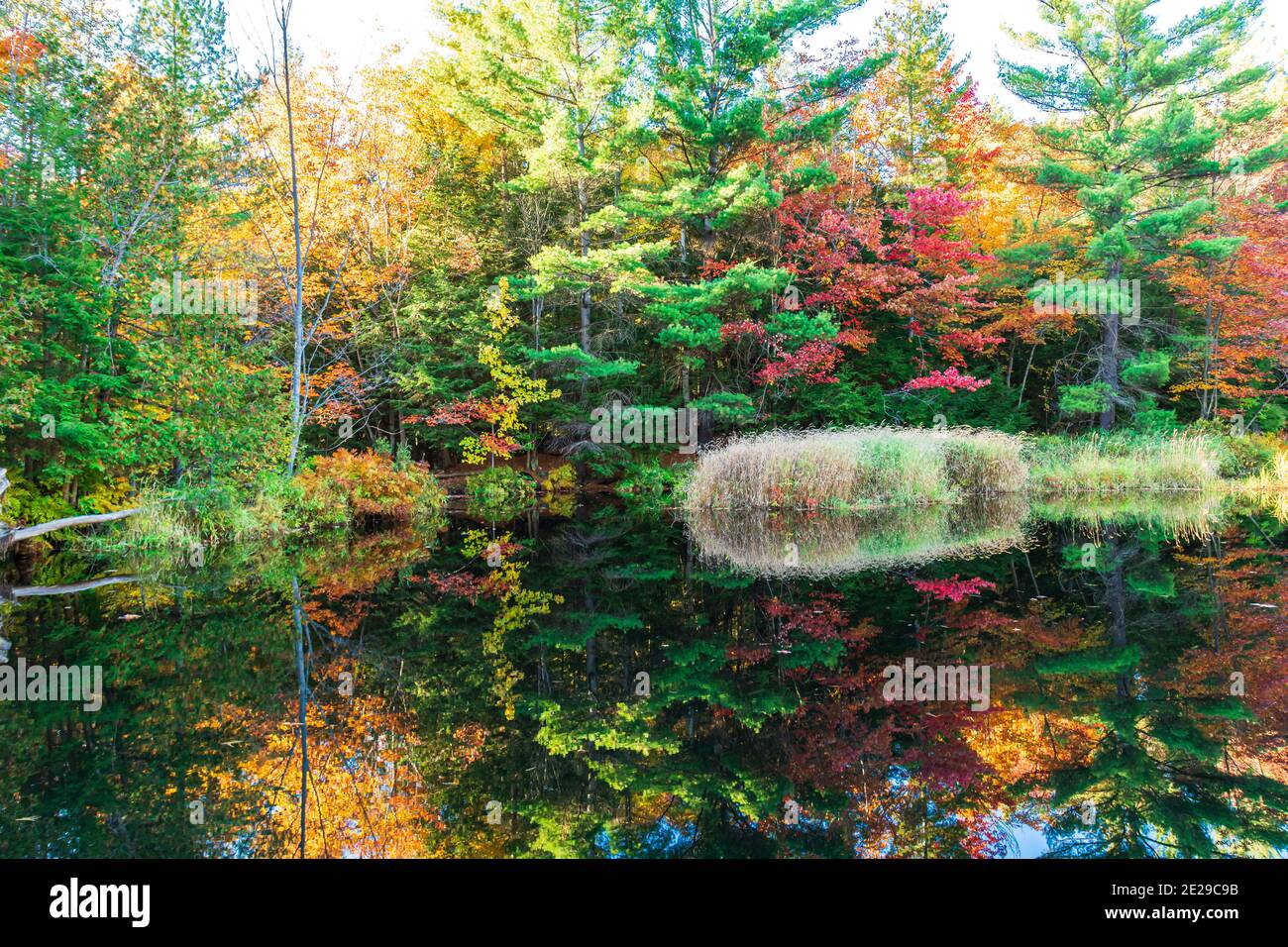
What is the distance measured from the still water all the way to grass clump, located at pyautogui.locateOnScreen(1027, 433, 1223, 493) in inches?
327

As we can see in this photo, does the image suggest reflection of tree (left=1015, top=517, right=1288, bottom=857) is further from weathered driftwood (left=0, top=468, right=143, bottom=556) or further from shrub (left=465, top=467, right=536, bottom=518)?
shrub (left=465, top=467, right=536, bottom=518)

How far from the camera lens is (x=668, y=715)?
3.54m

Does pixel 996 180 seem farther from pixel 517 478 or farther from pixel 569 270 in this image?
pixel 517 478

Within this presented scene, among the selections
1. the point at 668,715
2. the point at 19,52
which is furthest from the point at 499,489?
the point at 668,715

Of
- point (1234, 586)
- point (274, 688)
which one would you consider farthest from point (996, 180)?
point (274, 688)

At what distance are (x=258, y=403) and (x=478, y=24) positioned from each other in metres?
12.9

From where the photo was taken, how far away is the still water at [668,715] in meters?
2.50

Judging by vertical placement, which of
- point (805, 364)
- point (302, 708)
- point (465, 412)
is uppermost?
point (805, 364)

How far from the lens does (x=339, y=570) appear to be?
798cm

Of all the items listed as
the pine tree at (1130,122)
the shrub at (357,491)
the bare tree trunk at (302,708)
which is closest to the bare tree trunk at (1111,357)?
the pine tree at (1130,122)

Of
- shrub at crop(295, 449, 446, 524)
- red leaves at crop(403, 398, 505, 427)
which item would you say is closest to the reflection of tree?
shrub at crop(295, 449, 446, 524)

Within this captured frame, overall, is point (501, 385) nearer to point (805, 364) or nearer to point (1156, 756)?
point (805, 364)

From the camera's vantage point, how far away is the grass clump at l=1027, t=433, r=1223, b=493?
15.3m

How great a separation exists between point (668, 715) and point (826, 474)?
9804 millimetres
